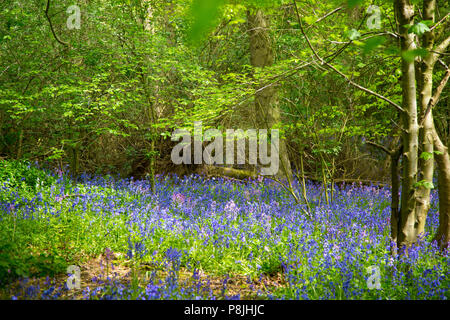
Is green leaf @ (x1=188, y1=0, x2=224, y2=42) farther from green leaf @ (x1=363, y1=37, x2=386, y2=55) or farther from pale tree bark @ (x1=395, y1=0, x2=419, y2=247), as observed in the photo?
pale tree bark @ (x1=395, y1=0, x2=419, y2=247)

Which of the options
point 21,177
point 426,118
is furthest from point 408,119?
point 21,177

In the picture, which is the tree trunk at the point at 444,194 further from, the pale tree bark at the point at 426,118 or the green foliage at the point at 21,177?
the green foliage at the point at 21,177

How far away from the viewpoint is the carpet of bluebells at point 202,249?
127 inches

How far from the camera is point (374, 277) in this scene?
3.29 metres

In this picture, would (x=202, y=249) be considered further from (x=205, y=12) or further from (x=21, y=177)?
(x=21, y=177)

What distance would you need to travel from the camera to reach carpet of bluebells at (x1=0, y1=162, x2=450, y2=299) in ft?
10.6

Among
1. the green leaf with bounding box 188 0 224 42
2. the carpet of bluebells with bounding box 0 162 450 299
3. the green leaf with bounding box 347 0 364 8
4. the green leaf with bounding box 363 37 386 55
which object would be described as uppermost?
the green leaf with bounding box 347 0 364 8

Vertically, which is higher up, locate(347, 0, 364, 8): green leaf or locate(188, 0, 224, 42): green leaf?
locate(347, 0, 364, 8): green leaf

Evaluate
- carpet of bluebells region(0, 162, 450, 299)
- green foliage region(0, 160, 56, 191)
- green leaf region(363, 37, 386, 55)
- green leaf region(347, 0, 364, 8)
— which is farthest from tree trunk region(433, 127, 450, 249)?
green foliage region(0, 160, 56, 191)

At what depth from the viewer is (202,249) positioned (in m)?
4.42

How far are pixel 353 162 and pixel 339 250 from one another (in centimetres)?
642
